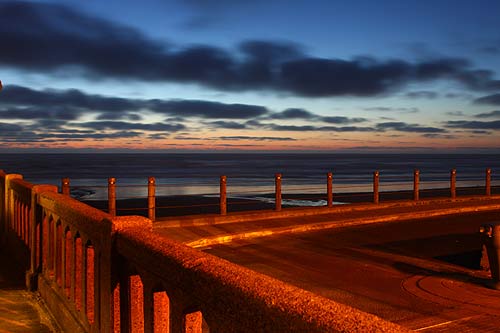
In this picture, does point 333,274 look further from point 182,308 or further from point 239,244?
point 182,308

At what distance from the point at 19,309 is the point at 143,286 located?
3871 mm

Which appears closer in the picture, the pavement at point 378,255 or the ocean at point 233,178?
the pavement at point 378,255

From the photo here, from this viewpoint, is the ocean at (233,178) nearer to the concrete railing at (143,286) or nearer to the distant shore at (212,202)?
the distant shore at (212,202)

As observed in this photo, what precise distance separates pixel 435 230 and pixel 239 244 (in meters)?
5.61

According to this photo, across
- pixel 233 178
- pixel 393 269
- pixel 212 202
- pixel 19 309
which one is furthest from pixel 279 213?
pixel 233 178

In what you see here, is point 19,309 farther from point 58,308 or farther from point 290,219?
point 290,219

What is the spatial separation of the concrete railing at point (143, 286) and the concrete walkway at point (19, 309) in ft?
0.52

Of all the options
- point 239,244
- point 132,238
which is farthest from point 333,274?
point 132,238

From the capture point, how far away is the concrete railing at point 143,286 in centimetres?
175

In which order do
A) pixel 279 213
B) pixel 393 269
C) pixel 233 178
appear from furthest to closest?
1. pixel 233 178
2. pixel 279 213
3. pixel 393 269

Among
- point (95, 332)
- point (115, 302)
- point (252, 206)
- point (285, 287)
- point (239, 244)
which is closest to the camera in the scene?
point (285, 287)

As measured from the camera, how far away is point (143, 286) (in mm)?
3027

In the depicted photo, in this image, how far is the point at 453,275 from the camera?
8227mm

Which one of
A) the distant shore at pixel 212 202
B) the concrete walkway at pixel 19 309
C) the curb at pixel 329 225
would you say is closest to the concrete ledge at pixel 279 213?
the curb at pixel 329 225
